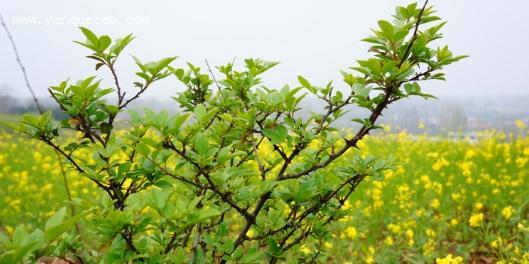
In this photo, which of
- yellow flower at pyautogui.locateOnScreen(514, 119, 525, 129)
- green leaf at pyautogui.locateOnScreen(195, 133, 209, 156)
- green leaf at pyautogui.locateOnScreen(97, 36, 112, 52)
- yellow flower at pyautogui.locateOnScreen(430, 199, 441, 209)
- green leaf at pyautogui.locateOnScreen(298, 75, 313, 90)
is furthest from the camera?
yellow flower at pyautogui.locateOnScreen(514, 119, 525, 129)

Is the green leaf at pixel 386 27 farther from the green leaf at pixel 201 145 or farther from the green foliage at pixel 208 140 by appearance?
the green leaf at pixel 201 145

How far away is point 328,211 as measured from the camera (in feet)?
6.19

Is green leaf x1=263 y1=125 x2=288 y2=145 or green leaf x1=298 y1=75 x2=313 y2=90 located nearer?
green leaf x1=263 y1=125 x2=288 y2=145

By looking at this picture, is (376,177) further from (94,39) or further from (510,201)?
(510,201)

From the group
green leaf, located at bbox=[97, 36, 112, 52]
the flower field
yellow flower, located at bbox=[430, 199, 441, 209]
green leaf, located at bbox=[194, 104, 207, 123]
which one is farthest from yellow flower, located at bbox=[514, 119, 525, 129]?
green leaf, located at bbox=[97, 36, 112, 52]

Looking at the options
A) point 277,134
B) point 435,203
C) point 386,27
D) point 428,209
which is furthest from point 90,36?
point 428,209

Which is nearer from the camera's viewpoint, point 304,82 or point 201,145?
point 201,145

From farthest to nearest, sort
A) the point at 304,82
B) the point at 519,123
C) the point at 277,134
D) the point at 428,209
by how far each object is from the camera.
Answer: the point at 519,123 < the point at 428,209 < the point at 304,82 < the point at 277,134

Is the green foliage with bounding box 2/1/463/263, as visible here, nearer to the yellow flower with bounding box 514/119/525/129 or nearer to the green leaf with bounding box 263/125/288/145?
the green leaf with bounding box 263/125/288/145

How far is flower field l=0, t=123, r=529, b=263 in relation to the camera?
3.95m

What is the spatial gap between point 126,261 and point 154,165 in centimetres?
29

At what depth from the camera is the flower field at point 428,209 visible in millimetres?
3953

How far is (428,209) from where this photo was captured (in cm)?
491

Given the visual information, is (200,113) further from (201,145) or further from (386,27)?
(386,27)
